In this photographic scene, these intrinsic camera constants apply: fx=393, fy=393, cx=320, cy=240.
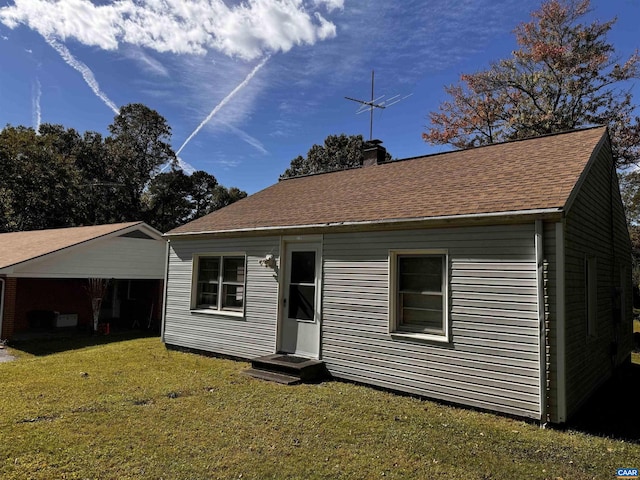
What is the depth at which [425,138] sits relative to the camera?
781 inches

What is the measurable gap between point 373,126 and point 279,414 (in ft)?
32.1

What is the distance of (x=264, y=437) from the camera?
14.5 feet

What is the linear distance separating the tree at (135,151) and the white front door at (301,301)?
27.3m

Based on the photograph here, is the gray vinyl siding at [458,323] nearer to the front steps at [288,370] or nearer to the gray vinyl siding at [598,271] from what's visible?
the front steps at [288,370]

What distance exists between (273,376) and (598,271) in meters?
6.18

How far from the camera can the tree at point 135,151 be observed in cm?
3048

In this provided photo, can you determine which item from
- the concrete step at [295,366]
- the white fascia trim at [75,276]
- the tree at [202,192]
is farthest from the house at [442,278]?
the tree at [202,192]

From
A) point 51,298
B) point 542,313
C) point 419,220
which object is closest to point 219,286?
point 419,220

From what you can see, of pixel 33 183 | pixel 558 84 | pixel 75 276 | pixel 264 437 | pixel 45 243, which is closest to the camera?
pixel 264 437

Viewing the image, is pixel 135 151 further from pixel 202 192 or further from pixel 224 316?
pixel 224 316

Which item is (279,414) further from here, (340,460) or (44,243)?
(44,243)

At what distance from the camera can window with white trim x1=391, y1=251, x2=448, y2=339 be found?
607cm

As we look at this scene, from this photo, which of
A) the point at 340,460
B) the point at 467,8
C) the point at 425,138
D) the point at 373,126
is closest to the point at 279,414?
the point at 340,460

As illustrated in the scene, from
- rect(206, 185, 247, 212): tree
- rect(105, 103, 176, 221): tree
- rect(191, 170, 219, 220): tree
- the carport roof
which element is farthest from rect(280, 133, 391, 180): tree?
the carport roof
